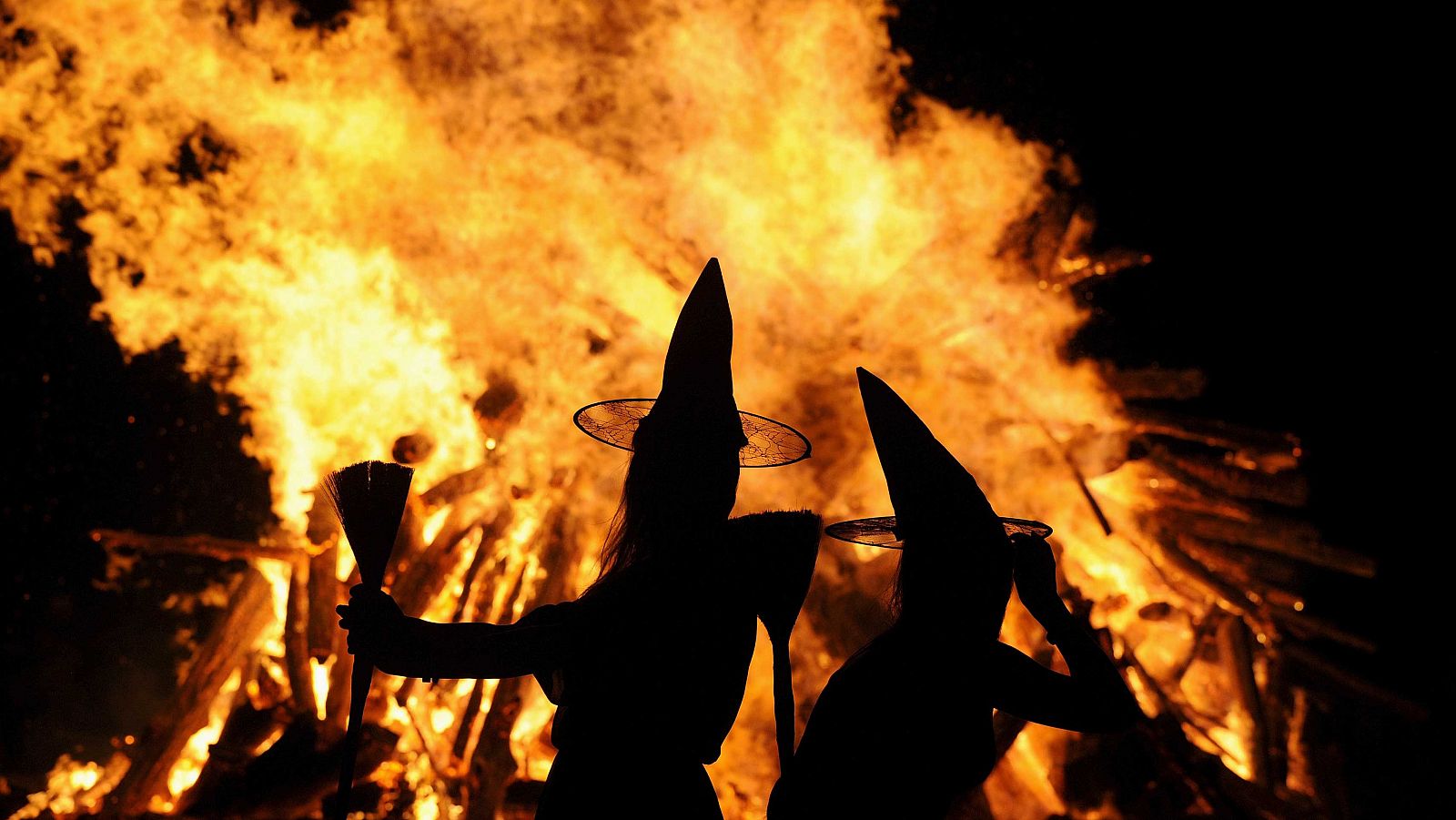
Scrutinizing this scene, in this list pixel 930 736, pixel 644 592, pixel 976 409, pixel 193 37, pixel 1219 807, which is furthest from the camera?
pixel 976 409

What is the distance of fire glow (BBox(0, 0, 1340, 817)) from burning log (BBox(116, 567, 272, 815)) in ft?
0.45

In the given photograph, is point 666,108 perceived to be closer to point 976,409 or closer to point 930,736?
point 976,409

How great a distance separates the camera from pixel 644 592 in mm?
1996

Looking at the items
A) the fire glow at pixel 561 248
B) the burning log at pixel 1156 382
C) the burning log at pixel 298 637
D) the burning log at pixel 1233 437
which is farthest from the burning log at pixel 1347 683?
the burning log at pixel 298 637

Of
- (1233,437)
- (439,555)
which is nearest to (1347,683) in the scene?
(1233,437)

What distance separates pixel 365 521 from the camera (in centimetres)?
223

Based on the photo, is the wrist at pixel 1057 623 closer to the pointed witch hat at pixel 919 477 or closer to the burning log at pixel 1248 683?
the pointed witch hat at pixel 919 477

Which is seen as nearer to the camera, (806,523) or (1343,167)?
(806,523)

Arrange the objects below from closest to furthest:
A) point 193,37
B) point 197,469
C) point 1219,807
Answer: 1. point 1219,807
2. point 193,37
3. point 197,469

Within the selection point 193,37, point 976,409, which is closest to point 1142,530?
point 976,409

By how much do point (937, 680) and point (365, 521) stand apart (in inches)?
70.3

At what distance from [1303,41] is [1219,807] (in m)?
7.07

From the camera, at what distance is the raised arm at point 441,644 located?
1.77 metres

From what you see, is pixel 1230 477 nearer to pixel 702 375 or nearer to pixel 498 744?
pixel 702 375
